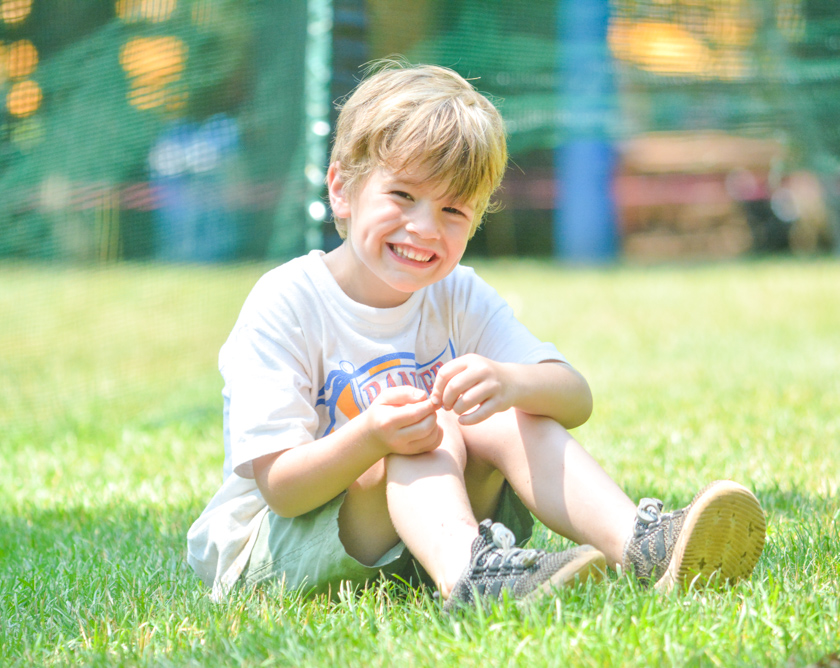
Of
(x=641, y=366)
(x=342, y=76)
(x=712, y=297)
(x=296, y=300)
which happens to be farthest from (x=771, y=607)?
(x=712, y=297)

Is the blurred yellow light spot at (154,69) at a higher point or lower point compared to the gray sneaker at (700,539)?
higher

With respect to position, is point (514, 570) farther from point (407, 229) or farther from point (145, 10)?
point (145, 10)

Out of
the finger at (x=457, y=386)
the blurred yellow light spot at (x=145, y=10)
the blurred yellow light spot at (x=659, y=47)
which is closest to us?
the finger at (x=457, y=386)

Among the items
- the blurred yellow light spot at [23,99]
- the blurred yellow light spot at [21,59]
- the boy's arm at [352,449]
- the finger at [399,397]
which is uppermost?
the blurred yellow light spot at [21,59]

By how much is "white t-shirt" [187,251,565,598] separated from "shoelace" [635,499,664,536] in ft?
1.35

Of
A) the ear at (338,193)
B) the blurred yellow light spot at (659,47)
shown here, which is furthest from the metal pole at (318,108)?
the blurred yellow light spot at (659,47)

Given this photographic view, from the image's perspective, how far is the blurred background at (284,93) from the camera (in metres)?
4.10

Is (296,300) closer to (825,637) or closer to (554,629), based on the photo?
(554,629)

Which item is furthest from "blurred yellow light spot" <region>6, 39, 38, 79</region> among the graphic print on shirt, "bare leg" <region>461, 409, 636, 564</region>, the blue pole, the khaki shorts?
the blue pole

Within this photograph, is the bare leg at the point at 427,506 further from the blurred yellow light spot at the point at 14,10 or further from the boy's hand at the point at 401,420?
the blurred yellow light spot at the point at 14,10

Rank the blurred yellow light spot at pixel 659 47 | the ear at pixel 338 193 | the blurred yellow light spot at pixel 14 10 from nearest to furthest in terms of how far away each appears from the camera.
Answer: the ear at pixel 338 193
the blurred yellow light spot at pixel 14 10
the blurred yellow light spot at pixel 659 47

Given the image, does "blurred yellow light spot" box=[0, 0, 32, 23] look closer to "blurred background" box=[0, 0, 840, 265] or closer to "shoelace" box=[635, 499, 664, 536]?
"blurred background" box=[0, 0, 840, 265]

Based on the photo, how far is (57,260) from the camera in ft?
15.8

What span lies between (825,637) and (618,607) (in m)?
0.32
